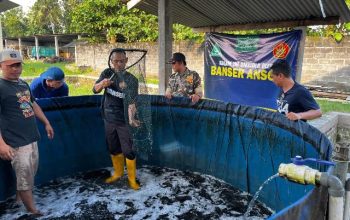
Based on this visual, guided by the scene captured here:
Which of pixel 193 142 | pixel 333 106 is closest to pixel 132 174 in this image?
pixel 193 142

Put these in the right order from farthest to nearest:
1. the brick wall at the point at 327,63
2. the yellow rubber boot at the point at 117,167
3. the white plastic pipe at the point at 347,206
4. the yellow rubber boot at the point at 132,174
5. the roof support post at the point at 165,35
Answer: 1. the brick wall at the point at 327,63
2. the roof support post at the point at 165,35
3. the yellow rubber boot at the point at 117,167
4. the yellow rubber boot at the point at 132,174
5. the white plastic pipe at the point at 347,206

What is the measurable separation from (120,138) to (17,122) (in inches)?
55.5

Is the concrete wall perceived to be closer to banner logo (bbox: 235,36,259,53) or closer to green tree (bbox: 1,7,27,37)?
banner logo (bbox: 235,36,259,53)

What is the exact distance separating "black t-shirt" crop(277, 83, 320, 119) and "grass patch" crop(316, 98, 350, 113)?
170 inches

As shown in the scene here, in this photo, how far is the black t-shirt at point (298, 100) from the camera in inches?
140

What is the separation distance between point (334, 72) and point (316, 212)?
902 cm

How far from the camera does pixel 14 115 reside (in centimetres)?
345

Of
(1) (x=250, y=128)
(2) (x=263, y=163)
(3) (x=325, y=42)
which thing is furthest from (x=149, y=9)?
(3) (x=325, y=42)

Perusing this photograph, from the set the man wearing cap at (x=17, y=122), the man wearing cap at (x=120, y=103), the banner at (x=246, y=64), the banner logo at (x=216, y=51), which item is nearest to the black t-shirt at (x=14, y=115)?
the man wearing cap at (x=17, y=122)

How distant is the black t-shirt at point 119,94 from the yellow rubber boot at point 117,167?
24.2 inches

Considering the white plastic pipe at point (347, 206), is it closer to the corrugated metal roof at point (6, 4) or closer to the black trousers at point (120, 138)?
the black trousers at point (120, 138)

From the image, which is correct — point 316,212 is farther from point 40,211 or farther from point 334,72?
point 334,72

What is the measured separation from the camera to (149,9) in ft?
23.6

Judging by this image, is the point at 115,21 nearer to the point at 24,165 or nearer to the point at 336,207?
the point at 24,165
